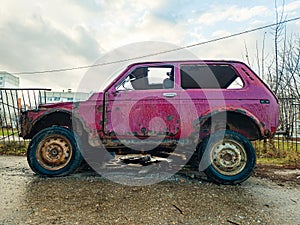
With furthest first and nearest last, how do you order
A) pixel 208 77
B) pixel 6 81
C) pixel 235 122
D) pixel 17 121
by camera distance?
pixel 6 81, pixel 17 121, pixel 208 77, pixel 235 122

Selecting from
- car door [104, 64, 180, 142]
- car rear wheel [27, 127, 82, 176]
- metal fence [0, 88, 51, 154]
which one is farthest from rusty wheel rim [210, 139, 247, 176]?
metal fence [0, 88, 51, 154]

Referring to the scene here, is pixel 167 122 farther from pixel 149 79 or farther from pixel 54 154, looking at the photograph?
pixel 54 154

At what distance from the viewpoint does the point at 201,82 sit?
12.8ft

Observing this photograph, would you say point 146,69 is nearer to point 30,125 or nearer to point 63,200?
point 30,125

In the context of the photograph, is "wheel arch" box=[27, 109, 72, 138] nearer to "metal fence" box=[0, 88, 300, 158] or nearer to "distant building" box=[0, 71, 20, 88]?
"metal fence" box=[0, 88, 300, 158]

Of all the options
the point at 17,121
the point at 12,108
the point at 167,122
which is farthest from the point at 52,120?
the point at 12,108

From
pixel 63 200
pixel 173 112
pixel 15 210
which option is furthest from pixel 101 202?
pixel 173 112

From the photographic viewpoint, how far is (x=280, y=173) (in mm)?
4168

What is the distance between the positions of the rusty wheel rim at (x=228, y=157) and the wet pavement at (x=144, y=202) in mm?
257

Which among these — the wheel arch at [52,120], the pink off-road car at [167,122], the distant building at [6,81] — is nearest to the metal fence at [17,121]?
the wheel arch at [52,120]

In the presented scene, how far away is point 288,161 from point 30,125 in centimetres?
570

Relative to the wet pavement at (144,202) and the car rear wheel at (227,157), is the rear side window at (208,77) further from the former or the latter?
the wet pavement at (144,202)

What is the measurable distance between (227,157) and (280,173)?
1.60m

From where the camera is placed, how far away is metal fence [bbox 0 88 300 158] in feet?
20.6
